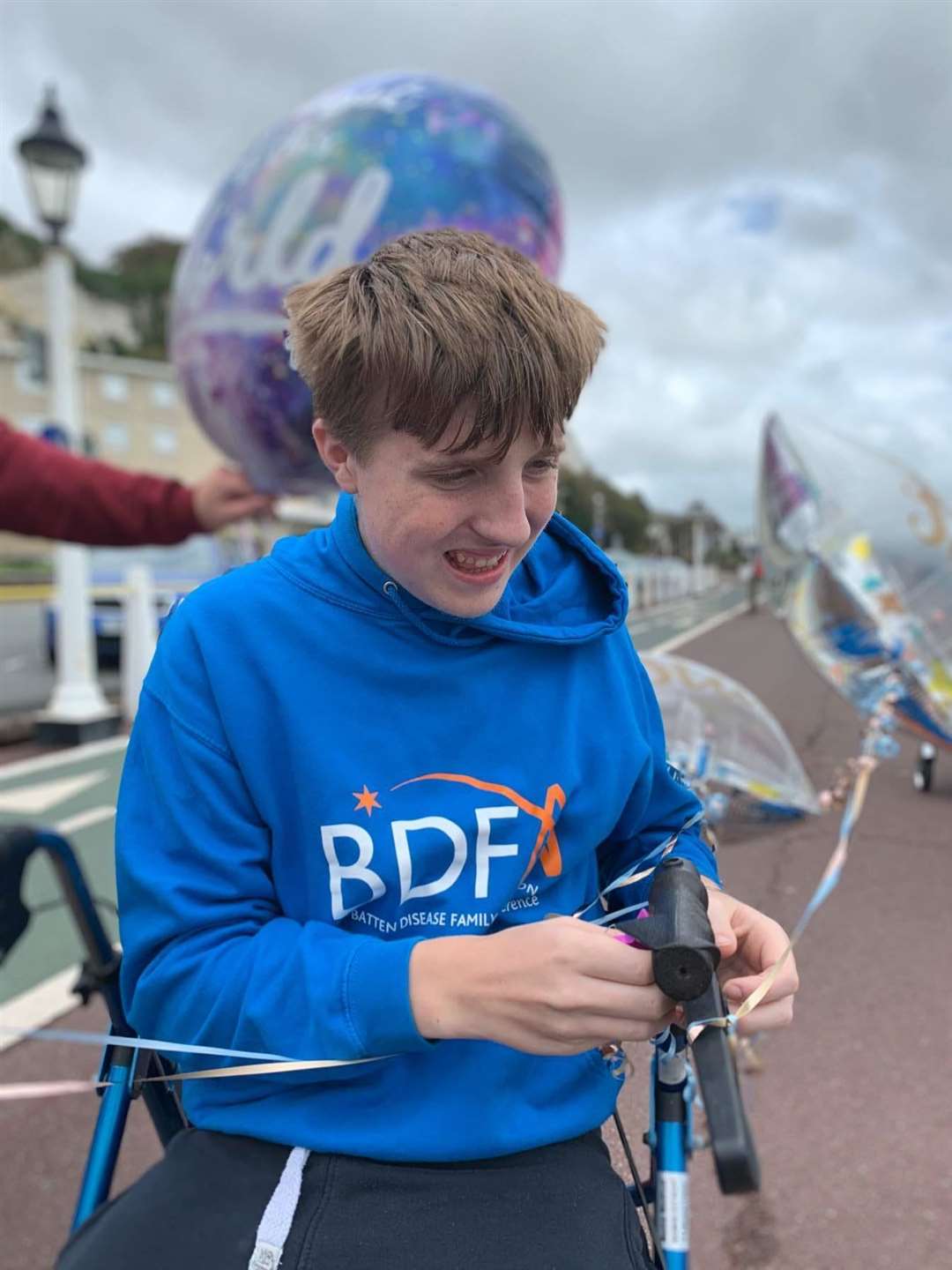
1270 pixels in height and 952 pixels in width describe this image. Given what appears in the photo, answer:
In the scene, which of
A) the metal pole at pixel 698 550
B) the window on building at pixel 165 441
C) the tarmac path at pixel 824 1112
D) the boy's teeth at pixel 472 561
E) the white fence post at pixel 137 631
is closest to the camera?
the boy's teeth at pixel 472 561

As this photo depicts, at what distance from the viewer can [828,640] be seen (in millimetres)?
5203

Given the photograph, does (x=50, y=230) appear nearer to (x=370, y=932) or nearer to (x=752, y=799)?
(x=752, y=799)

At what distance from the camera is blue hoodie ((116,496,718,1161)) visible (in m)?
1.01

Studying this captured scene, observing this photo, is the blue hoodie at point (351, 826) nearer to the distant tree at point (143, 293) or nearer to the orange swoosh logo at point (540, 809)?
the orange swoosh logo at point (540, 809)

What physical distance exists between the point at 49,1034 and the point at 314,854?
41cm

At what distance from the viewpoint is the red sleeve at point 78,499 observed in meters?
2.40

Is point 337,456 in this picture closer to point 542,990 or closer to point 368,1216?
point 542,990

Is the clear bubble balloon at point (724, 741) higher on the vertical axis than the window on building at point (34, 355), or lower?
lower

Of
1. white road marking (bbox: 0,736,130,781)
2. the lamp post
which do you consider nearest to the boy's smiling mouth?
white road marking (bbox: 0,736,130,781)

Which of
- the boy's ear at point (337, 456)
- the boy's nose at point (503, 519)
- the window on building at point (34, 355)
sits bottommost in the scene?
the boy's nose at point (503, 519)

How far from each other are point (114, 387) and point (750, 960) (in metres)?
45.5

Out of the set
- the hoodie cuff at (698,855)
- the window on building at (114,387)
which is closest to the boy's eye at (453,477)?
the hoodie cuff at (698,855)

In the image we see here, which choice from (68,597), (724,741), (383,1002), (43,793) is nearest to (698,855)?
(383,1002)

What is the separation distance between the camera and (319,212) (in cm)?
303
